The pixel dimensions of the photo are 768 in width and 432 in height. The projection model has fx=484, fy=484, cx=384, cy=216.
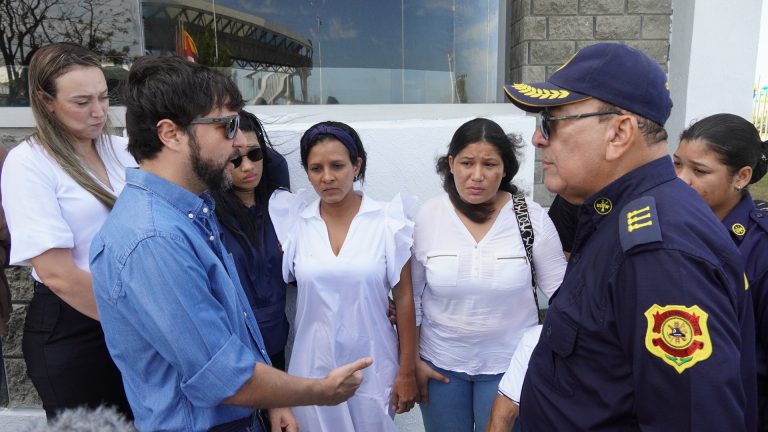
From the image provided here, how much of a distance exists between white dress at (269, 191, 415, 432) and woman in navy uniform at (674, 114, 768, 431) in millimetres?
1202

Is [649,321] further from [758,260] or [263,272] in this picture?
[263,272]

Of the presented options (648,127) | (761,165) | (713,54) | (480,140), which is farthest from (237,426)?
(713,54)

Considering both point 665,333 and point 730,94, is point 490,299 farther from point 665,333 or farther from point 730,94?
point 730,94

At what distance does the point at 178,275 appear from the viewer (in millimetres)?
1154

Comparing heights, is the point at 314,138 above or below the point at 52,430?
above

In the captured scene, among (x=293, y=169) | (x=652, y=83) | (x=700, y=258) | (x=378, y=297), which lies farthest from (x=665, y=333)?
(x=293, y=169)

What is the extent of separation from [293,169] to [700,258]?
231 cm

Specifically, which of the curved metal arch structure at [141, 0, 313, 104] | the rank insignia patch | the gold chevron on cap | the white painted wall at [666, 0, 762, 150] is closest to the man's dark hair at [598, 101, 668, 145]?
the gold chevron on cap

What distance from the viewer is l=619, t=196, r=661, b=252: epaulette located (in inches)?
40.8

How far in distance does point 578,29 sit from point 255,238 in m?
2.87

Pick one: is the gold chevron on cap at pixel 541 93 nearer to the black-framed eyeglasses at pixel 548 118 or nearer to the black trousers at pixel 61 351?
the black-framed eyeglasses at pixel 548 118

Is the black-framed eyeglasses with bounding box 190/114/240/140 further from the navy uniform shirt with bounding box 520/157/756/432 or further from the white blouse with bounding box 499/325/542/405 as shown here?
the white blouse with bounding box 499/325/542/405

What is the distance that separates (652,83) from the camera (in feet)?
4.00

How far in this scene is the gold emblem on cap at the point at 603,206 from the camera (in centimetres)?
124
